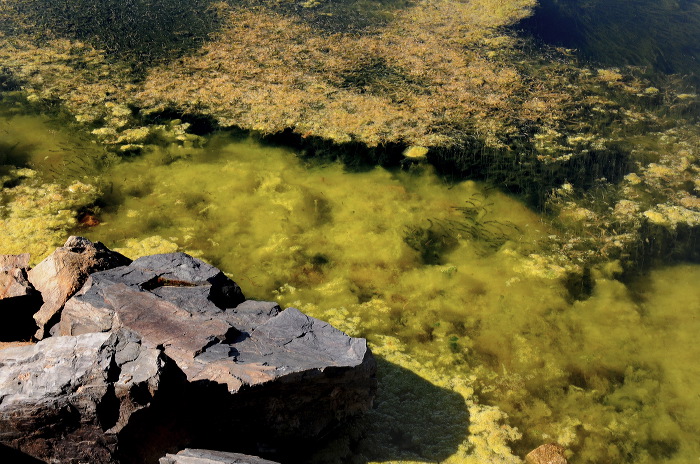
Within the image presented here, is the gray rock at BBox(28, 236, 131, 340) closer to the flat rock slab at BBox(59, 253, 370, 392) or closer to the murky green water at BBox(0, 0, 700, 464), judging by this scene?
the flat rock slab at BBox(59, 253, 370, 392)

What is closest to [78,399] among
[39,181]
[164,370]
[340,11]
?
[164,370]

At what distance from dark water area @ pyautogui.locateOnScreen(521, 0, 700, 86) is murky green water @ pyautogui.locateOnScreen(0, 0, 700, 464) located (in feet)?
4.31

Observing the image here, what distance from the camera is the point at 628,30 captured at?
721 centimetres

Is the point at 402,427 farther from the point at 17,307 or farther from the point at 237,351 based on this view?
the point at 17,307

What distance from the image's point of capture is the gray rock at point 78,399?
184cm

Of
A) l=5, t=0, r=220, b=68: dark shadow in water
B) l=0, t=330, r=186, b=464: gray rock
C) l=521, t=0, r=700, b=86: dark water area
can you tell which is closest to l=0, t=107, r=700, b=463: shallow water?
l=0, t=330, r=186, b=464: gray rock

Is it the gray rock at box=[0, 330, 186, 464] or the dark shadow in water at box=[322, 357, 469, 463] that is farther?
the dark shadow in water at box=[322, 357, 469, 463]

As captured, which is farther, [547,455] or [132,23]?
[132,23]

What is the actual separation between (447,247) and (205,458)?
225 cm

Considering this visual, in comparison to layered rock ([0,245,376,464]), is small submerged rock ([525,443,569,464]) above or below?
below

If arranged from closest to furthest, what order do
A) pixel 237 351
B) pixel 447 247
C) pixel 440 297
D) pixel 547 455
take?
pixel 237 351
pixel 547 455
pixel 440 297
pixel 447 247

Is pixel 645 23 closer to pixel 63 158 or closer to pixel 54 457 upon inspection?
pixel 63 158

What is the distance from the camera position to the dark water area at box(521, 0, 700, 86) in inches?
255

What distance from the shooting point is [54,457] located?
6.33ft
